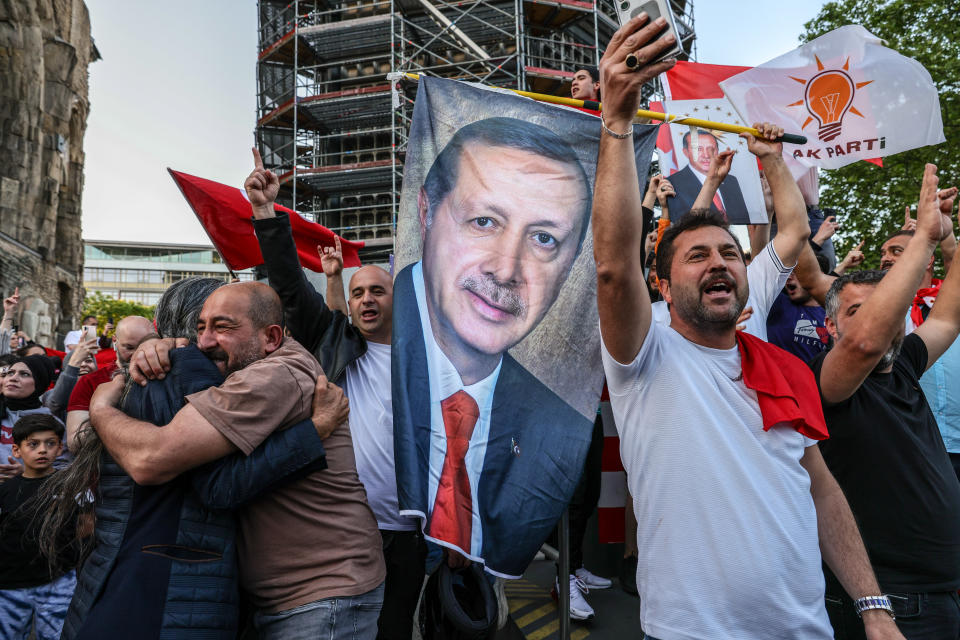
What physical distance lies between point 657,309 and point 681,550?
1.83 m

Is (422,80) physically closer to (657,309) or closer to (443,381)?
(443,381)

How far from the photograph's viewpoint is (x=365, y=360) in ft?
9.29

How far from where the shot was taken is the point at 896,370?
7.34 feet

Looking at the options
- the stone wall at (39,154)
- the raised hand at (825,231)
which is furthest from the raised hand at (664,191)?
the stone wall at (39,154)

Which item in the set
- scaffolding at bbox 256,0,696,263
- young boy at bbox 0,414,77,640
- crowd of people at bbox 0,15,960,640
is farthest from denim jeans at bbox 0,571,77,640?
scaffolding at bbox 256,0,696,263

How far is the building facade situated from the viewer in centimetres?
9588

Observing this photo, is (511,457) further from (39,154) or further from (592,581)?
(39,154)

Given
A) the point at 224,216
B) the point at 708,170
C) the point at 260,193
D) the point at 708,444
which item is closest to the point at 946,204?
the point at 708,170

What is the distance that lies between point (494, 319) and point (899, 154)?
12513mm

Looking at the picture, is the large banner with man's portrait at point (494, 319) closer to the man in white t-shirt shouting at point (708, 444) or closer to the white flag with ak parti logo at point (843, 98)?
the man in white t-shirt shouting at point (708, 444)

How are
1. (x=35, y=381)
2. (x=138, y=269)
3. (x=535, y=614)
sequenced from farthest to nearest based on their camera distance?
(x=138, y=269), (x=35, y=381), (x=535, y=614)

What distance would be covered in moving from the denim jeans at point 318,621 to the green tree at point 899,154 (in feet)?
43.0

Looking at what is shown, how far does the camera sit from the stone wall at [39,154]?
25.2m

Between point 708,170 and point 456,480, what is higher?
point 708,170
